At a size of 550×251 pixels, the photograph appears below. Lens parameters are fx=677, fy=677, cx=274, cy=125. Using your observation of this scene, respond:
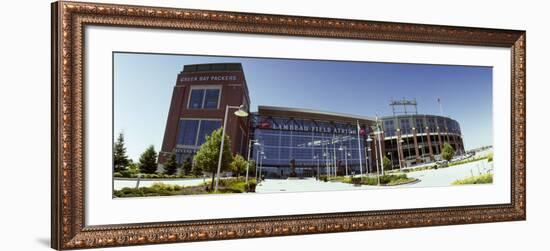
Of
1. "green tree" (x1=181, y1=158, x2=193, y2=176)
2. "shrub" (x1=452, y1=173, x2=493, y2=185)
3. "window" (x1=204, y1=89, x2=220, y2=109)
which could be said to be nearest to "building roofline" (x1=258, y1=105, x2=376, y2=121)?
"window" (x1=204, y1=89, x2=220, y2=109)

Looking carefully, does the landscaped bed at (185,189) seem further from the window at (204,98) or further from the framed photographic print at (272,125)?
the window at (204,98)

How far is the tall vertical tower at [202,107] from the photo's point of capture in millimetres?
4602

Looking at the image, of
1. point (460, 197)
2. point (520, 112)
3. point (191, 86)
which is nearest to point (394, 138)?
point (460, 197)

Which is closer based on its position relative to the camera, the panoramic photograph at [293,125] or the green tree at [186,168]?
the panoramic photograph at [293,125]

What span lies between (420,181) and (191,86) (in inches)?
79.1

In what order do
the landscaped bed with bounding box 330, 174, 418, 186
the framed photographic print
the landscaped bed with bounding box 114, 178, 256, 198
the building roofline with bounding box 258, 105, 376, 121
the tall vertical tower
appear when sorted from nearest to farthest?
the framed photographic print
the landscaped bed with bounding box 114, 178, 256, 198
the tall vertical tower
the building roofline with bounding box 258, 105, 376, 121
the landscaped bed with bounding box 330, 174, 418, 186

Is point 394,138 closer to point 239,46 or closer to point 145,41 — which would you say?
point 239,46

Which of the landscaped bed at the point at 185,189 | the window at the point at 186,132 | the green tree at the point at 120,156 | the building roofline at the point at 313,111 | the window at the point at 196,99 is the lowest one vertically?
the landscaped bed at the point at 185,189

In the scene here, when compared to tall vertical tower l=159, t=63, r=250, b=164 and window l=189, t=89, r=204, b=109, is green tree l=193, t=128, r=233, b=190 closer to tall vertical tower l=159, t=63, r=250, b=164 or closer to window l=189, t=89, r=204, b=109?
tall vertical tower l=159, t=63, r=250, b=164

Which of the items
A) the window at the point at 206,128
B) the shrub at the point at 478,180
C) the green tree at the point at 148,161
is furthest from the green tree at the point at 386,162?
the green tree at the point at 148,161

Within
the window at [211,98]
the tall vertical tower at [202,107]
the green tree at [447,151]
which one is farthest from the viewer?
the green tree at [447,151]

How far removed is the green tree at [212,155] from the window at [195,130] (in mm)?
36

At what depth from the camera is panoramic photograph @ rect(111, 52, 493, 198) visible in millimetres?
4523

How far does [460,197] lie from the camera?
5.48 meters
